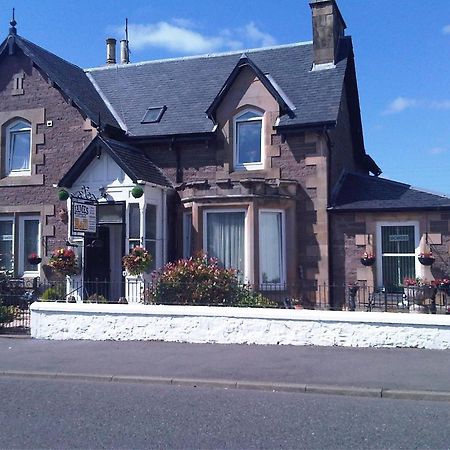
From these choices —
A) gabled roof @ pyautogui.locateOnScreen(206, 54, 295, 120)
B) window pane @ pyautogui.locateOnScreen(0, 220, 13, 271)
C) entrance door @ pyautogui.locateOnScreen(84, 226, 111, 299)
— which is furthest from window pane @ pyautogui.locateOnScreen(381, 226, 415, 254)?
window pane @ pyautogui.locateOnScreen(0, 220, 13, 271)

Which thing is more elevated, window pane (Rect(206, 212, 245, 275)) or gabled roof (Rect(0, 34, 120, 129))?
gabled roof (Rect(0, 34, 120, 129))

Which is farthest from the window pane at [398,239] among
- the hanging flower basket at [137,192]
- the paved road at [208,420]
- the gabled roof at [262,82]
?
the paved road at [208,420]

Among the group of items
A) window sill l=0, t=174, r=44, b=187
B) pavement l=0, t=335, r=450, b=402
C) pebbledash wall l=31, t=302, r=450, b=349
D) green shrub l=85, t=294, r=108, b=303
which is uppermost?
window sill l=0, t=174, r=44, b=187

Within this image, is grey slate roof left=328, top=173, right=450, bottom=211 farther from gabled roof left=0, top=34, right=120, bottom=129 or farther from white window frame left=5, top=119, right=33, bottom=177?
white window frame left=5, top=119, right=33, bottom=177

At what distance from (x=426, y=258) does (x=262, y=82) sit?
20.6ft

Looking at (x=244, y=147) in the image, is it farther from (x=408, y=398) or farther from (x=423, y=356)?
(x=408, y=398)

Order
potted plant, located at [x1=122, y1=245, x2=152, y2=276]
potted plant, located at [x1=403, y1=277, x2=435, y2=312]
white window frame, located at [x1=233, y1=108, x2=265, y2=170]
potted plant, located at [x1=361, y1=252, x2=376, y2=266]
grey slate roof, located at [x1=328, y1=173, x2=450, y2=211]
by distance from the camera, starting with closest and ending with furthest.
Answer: potted plant, located at [x1=403, y1=277, x2=435, y2=312], potted plant, located at [x1=122, y1=245, x2=152, y2=276], grey slate roof, located at [x1=328, y1=173, x2=450, y2=211], potted plant, located at [x1=361, y1=252, x2=376, y2=266], white window frame, located at [x1=233, y1=108, x2=265, y2=170]

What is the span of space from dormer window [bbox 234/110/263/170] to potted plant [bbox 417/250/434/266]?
492cm

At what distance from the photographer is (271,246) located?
16.7m

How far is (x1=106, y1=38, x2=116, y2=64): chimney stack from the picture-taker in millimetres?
26891

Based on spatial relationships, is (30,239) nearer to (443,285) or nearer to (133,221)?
(133,221)

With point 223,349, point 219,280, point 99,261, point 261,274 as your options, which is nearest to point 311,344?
point 223,349

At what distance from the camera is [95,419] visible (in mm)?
7211

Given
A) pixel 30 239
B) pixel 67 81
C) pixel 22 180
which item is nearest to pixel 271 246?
pixel 30 239
